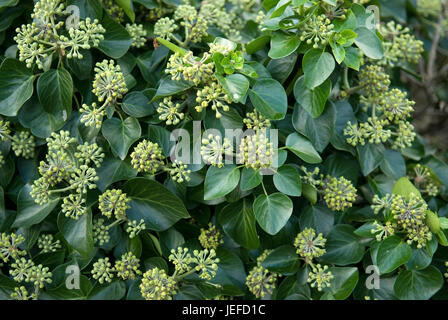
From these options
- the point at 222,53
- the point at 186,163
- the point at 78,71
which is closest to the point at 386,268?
the point at 186,163

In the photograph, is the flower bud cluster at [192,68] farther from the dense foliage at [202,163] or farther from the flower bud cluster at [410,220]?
the flower bud cluster at [410,220]

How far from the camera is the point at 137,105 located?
141 centimetres

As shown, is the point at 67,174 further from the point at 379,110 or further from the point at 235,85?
the point at 379,110

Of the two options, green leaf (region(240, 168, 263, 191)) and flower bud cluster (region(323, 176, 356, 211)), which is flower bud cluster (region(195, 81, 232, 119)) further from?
flower bud cluster (region(323, 176, 356, 211))

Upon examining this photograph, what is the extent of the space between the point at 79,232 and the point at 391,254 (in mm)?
967

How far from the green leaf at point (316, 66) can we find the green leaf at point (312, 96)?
0.17 ft

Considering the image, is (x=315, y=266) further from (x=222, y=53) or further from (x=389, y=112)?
(x=222, y=53)

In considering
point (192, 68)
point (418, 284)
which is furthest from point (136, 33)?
point (418, 284)

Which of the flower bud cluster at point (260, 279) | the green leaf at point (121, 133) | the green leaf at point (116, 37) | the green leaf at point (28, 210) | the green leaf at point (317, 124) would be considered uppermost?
the green leaf at point (116, 37)

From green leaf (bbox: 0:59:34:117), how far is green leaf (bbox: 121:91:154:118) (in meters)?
0.31

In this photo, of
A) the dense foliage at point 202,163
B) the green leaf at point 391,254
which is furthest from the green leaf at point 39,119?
the green leaf at point 391,254

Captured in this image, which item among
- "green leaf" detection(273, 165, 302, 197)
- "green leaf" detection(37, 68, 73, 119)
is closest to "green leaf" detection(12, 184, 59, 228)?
"green leaf" detection(37, 68, 73, 119)

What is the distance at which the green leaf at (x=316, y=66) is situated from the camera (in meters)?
1.31
